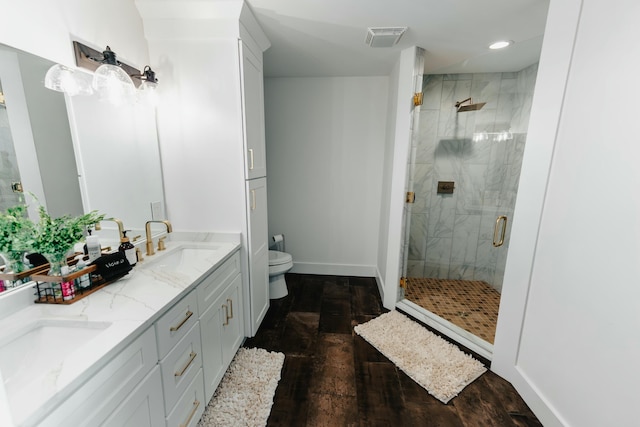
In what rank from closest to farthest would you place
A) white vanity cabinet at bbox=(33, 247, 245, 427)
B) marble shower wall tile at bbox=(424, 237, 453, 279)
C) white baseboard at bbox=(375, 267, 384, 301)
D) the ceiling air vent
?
white vanity cabinet at bbox=(33, 247, 245, 427) < the ceiling air vent < white baseboard at bbox=(375, 267, 384, 301) < marble shower wall tile at bbox=(424, 237, 453, 279)

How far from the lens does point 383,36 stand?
6.35 feet

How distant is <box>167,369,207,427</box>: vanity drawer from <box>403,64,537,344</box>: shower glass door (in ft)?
Result: 6.34

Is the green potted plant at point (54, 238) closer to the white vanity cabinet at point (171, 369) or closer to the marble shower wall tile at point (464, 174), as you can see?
the white vanity cabinet at point (171, 369)

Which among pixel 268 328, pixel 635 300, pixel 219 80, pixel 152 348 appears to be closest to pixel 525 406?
pixel 635 300

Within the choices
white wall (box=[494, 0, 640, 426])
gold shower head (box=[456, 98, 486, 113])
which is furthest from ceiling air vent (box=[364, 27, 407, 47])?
gold shower head (box=[456, 98, 486, 113])

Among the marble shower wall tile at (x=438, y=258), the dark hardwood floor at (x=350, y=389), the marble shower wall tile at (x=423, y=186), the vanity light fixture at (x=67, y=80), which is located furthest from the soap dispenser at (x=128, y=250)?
the marble shower wall tile at (x=438, y=258)

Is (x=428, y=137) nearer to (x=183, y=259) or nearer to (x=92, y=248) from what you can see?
(x=183, y=259)

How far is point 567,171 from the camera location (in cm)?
134

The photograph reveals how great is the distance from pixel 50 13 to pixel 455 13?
220 centimetres

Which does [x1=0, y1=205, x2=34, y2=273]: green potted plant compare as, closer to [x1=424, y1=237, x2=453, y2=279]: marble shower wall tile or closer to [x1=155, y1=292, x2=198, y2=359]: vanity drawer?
[x1=155, y1=292, x2=198, y2=359]: vanity drawer

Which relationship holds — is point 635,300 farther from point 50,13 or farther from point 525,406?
point 50,13

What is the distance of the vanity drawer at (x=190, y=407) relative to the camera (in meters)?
1.18

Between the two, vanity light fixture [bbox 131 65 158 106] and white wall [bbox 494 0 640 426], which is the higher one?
vanity light fixture [bbox 131 65 158 106]

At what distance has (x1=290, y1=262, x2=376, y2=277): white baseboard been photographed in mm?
3293
